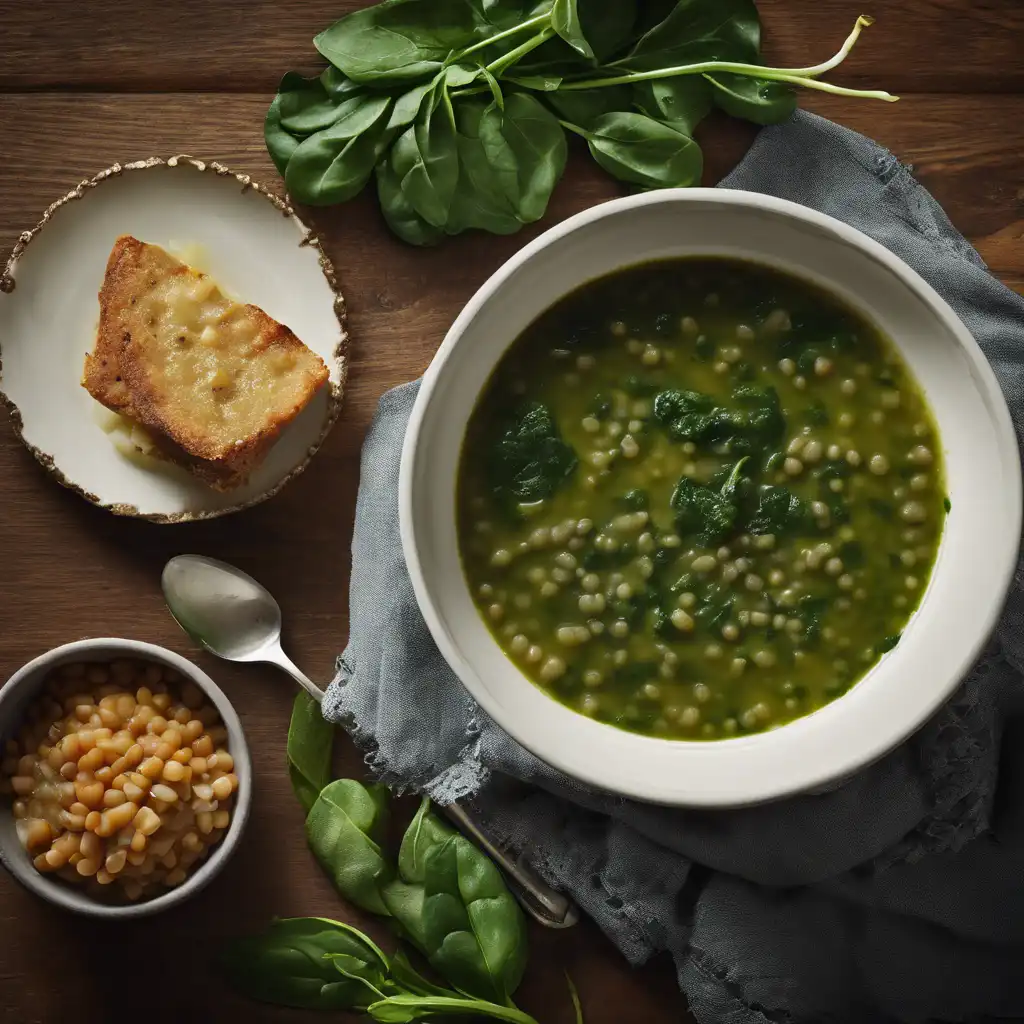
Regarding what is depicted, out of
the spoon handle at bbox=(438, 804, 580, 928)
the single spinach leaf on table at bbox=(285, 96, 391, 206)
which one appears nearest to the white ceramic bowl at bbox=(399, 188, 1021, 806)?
the spoon handle at bbox=(438, 804, 580, 928)

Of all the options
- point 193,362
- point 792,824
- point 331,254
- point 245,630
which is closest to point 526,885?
point 792,824

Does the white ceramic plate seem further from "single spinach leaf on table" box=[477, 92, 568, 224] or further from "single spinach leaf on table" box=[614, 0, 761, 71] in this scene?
"single spinach leaf on table" box=[614, 0, 761, 71]

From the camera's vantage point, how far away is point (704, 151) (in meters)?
2.82

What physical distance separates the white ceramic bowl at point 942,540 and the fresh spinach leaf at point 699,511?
0.47 metres

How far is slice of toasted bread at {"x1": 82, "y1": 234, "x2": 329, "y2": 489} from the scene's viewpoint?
2.67 m

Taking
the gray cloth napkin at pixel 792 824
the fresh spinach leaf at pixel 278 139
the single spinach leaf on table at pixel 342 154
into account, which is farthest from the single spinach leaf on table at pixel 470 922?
the fresh spinach leaf at pixel 278 139

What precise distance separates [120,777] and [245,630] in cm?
46

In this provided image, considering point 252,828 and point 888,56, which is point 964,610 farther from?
point 252,828

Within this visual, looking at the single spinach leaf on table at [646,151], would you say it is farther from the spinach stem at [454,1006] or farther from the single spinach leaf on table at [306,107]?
the spinach stem at [454,1006]

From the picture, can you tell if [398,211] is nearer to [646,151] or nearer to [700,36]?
[646,151]

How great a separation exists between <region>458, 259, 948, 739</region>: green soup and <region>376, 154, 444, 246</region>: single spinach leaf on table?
0.59m

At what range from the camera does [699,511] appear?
Answer: 2.47 m

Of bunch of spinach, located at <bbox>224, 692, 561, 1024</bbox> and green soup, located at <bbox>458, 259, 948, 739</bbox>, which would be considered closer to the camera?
green soup, located at <bbox>458, 259, 948, 739</bbox>

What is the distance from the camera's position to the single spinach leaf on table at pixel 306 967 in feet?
8.85
